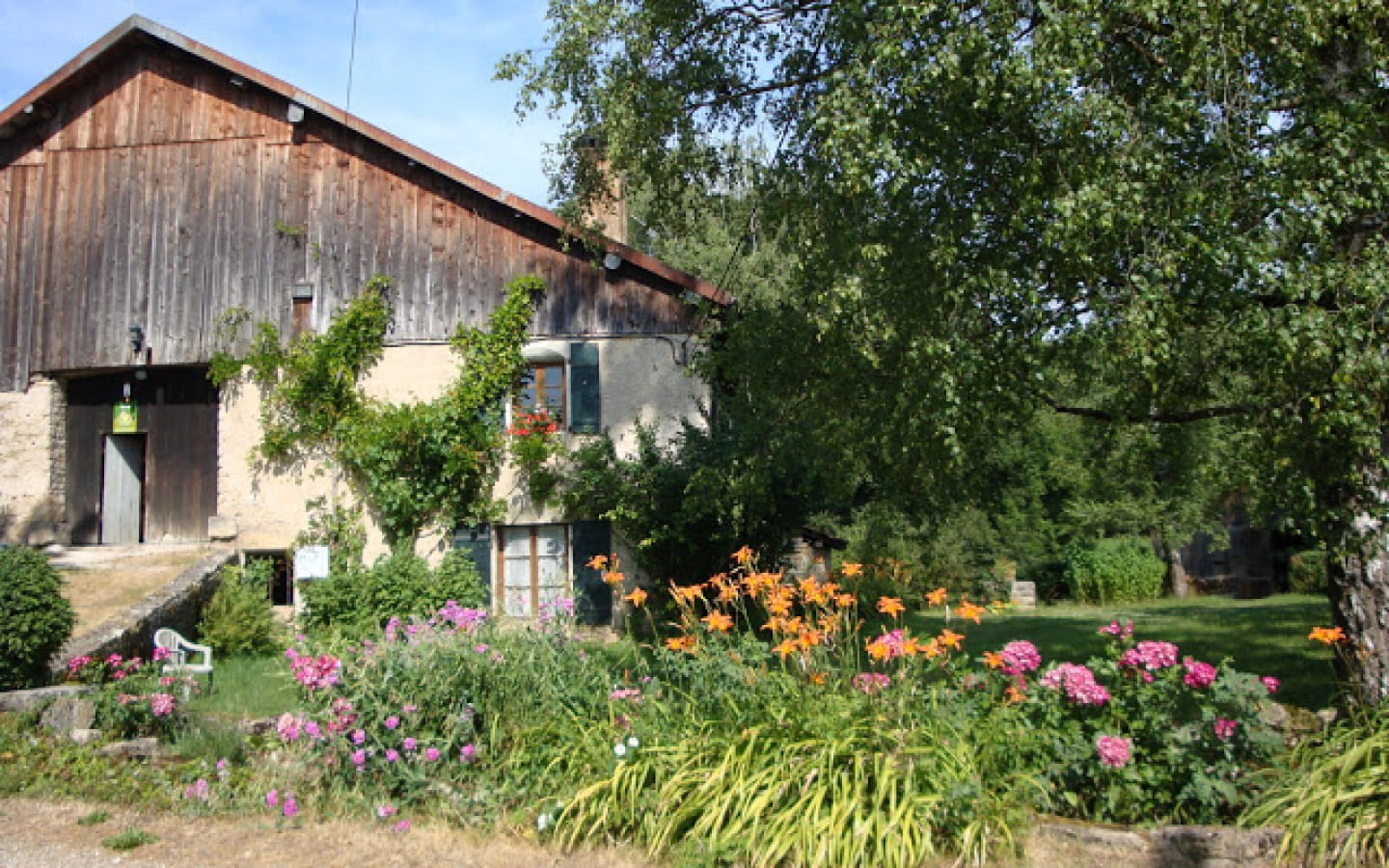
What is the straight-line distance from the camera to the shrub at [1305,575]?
20.8 meters

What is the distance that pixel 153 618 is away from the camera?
1174cm

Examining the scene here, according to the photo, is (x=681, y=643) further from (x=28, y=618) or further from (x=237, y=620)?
(x=237, y=620)

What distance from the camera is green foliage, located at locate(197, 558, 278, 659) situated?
504 inches

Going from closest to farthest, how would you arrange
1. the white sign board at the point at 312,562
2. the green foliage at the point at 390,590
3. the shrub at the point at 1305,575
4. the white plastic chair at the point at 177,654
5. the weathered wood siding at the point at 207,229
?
the white plastic chair at the point at 177,654 < the green foliage at the point at 390,590 < the white sign board at the point at 312,562 < the weathered wood siding at the point at 207,229 < the shrub at the point at 1305,575

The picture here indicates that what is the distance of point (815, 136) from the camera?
321 inches

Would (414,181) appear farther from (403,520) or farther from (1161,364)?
(1161,364)

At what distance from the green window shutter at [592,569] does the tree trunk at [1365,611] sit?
878 cm

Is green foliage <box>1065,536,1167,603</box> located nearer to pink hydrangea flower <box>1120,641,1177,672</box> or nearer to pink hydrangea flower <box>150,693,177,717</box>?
pink hydrangea flower <box>1120,641,1177,672</box>

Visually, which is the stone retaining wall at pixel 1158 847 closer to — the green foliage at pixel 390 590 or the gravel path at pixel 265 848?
the gravel path at pixel 265 848

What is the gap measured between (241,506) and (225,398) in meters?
1.49

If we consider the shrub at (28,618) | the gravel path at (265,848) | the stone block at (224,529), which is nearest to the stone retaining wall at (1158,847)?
the gravel path at (265,848)

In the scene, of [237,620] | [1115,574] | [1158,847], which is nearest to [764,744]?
[1158,847]

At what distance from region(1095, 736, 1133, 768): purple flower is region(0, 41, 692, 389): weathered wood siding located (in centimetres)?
997

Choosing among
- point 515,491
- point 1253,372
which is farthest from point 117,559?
point 1253,372
